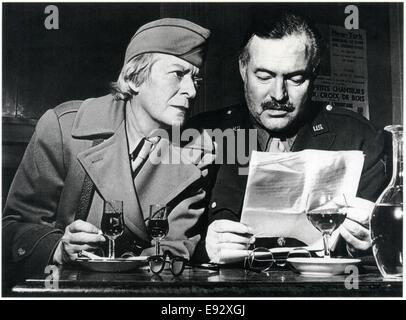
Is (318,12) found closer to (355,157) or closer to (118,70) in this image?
(355,157)

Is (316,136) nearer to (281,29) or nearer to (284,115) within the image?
(284,115)

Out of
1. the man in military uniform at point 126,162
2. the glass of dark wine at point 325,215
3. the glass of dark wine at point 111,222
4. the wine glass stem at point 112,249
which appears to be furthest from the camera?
the man in military uniform at point 126,162

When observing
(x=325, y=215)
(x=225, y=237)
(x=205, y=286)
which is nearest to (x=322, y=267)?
(x=325, y=215)

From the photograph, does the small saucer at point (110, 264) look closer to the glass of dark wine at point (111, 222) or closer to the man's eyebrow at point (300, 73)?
the glass of dark wine at point (111, 222)

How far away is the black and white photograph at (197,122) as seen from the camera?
2.48m

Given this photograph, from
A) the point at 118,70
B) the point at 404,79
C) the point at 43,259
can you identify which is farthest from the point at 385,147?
the point at 43,259

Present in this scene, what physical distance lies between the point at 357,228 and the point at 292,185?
34 cm

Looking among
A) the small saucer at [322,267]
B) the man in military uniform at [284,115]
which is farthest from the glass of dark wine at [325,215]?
the man in military uniform at [284,115]

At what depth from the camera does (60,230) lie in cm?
242

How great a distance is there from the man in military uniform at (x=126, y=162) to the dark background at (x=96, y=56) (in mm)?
54

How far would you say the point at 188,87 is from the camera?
258cm

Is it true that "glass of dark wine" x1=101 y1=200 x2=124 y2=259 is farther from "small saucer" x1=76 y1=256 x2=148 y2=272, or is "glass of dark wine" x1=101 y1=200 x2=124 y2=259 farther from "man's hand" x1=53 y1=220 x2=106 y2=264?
"small saucer" x1=76 y1=256 x2=148 y2=272

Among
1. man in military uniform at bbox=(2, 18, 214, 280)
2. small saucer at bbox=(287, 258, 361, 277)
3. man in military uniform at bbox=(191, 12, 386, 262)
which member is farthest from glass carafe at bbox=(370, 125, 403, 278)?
man in military uniform at bbox=(2, 18, 214, 280)

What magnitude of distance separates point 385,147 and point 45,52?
1648 mm
